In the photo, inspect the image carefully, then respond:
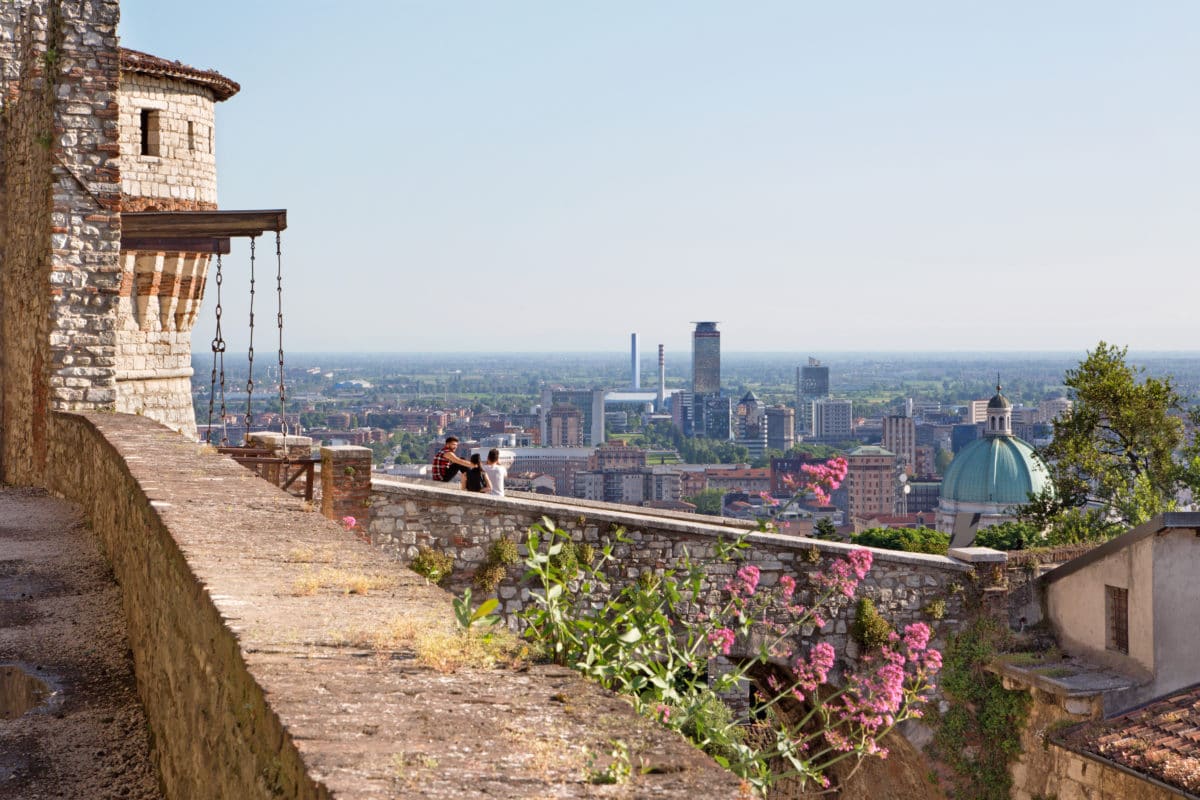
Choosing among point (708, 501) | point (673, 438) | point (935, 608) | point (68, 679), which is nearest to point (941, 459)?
Answer: point (673, 438)

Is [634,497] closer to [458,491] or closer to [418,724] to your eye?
[458,491]

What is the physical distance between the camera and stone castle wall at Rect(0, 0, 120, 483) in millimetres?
10133

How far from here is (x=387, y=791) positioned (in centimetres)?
226

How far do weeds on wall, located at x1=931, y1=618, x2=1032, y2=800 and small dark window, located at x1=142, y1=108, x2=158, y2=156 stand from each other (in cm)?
1342

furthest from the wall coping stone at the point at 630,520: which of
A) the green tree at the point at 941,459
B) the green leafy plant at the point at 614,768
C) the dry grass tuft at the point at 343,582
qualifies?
the green tree at the point at 941,459

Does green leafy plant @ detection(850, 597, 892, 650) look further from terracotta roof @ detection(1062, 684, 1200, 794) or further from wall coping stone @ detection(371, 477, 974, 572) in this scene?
terracotta roof @ detection(1062, 684, 1200, 794)

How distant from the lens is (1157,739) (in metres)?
12.0

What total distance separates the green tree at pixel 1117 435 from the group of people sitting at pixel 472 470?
1552 centimetres

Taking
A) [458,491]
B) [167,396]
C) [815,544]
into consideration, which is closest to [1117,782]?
[815,544]

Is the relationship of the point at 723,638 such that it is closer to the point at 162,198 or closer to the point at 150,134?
the point at 162,198

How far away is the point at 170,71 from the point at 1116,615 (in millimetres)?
14944

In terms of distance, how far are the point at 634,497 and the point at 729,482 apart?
1246 centimetres

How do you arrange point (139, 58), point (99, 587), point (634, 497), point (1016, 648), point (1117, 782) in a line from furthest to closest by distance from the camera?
1. point (634, 497)
2. point (139, 58)
3. point (1016, 648)
4. point (1117, 782)
5. point (99, 587)

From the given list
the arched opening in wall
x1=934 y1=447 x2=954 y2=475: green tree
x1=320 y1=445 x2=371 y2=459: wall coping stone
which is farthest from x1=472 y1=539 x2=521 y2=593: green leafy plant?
x1=934 y1=447 x2=954 y2=475: green tree
